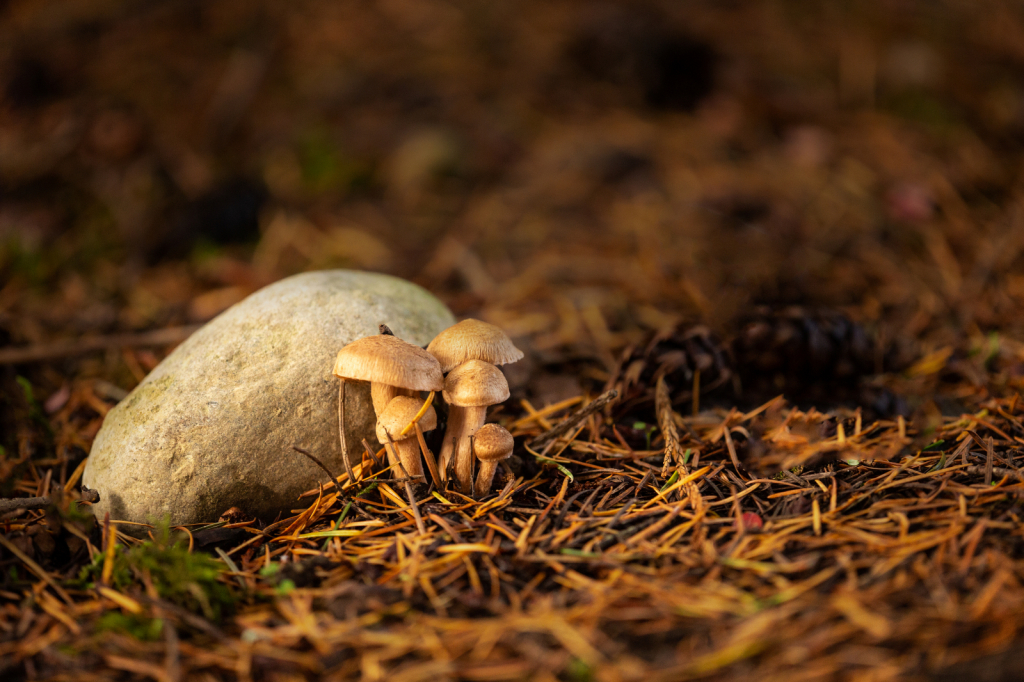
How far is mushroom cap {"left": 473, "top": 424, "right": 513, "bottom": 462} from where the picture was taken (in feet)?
7.03

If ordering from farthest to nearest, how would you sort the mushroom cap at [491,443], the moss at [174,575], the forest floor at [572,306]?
the mushroom cap at [491,443] < the moss at [174,575] < the forest floor at [572,306]

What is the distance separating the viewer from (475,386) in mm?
2104

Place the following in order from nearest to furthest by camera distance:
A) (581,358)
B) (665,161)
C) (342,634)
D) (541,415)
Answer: (342,634) < (541,415) < (581,358) < (665,161)

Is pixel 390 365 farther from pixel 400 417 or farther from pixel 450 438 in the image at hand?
pixel 450 438

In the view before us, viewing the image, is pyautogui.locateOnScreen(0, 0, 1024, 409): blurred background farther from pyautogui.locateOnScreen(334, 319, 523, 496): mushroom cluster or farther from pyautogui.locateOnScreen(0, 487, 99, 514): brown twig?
pyautogui.locateOnScreen(0, 487, 99, 514): brown twig

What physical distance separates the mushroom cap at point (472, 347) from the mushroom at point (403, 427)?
17cm

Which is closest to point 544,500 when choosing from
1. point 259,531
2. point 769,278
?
point 259,531

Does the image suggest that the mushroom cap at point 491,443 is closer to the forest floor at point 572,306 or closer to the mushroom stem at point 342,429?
the forest floor at point 572,306

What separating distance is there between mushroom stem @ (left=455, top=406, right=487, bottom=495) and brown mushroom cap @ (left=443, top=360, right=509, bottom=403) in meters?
0.07

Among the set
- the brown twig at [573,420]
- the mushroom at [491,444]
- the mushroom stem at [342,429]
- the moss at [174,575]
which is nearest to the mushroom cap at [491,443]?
the mushroom at [491,444]

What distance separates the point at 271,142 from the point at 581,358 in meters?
3.65

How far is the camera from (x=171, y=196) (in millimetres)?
4789

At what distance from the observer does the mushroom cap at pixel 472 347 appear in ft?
7.27

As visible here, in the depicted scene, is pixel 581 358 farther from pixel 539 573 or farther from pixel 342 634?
pixel 342 634
